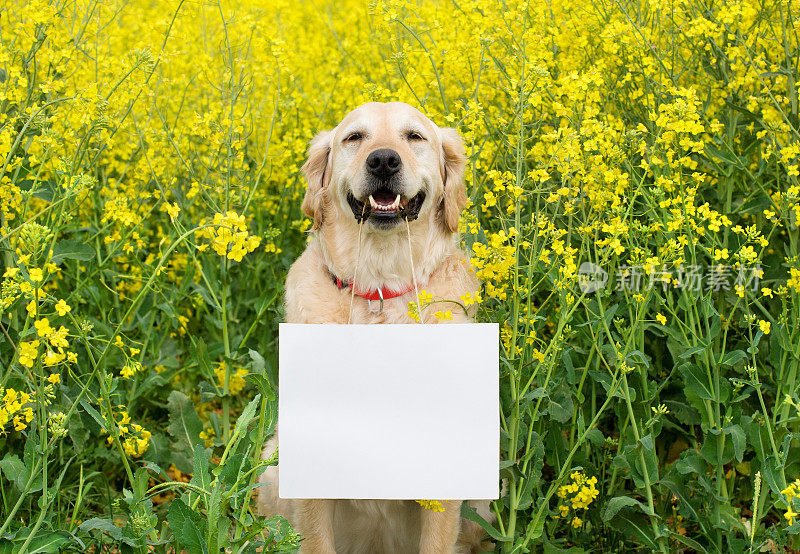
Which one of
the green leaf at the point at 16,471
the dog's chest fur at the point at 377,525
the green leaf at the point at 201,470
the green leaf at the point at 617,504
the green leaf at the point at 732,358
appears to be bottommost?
the dog's chest fur at the point at 377,525

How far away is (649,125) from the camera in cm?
286

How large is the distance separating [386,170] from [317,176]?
540 mm

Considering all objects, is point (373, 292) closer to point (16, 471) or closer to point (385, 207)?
point (385, 207)

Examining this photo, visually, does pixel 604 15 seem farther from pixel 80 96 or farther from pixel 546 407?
pixel 80 96

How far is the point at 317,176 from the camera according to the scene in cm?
290

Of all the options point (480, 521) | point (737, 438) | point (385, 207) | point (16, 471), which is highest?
point (385, 207)

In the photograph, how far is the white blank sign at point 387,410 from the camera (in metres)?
1.95

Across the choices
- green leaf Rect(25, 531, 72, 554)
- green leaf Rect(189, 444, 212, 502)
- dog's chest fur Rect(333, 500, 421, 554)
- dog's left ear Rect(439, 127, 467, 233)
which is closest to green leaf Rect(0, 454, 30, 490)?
green leaf Rect(25, 531, 72, 554)

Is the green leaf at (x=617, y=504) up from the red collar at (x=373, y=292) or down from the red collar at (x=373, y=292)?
down

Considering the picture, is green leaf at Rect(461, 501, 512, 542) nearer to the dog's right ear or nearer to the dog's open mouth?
the dog's open mouth

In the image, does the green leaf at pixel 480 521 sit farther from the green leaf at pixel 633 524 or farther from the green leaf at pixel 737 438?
the green leaf at pixel 737 438

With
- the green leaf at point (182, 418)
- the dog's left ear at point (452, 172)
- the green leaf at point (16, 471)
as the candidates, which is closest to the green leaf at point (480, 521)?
the dog's left ear at point (452, 172)

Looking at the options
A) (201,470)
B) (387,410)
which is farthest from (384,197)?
(201,470)

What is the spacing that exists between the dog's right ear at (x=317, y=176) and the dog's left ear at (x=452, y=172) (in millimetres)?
429
